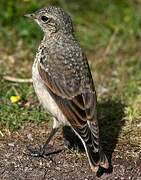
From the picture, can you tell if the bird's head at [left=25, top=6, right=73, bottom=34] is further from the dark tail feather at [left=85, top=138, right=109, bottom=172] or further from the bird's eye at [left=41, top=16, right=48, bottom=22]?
the dark tail feather at [left=85, top=138, right=109, bottom=172]

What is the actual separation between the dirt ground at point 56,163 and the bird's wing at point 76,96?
0.48 metres

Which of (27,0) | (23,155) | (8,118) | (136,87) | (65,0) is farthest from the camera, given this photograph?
(65,0)

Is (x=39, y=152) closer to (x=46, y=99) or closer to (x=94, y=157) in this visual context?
(x=46, y=99)

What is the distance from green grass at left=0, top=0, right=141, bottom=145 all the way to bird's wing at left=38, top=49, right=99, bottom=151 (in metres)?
1.06

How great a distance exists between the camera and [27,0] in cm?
1030

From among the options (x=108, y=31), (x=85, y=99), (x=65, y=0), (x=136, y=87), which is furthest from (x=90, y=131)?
(x=65, y=0)

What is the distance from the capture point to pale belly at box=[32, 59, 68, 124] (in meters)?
6.77

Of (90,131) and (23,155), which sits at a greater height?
(90,131)

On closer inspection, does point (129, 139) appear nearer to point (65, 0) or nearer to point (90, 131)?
point (90, 131)

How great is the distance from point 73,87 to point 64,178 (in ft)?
3.19

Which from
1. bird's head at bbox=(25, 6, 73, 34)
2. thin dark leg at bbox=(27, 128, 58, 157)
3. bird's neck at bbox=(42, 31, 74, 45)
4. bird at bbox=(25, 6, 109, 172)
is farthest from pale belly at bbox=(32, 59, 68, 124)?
bird's head at bbox=(25, 6, 73, 34)

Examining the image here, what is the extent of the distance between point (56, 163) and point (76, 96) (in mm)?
788

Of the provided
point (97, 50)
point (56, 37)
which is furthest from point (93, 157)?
point (97, 50)

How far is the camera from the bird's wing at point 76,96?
6539 millimetres
